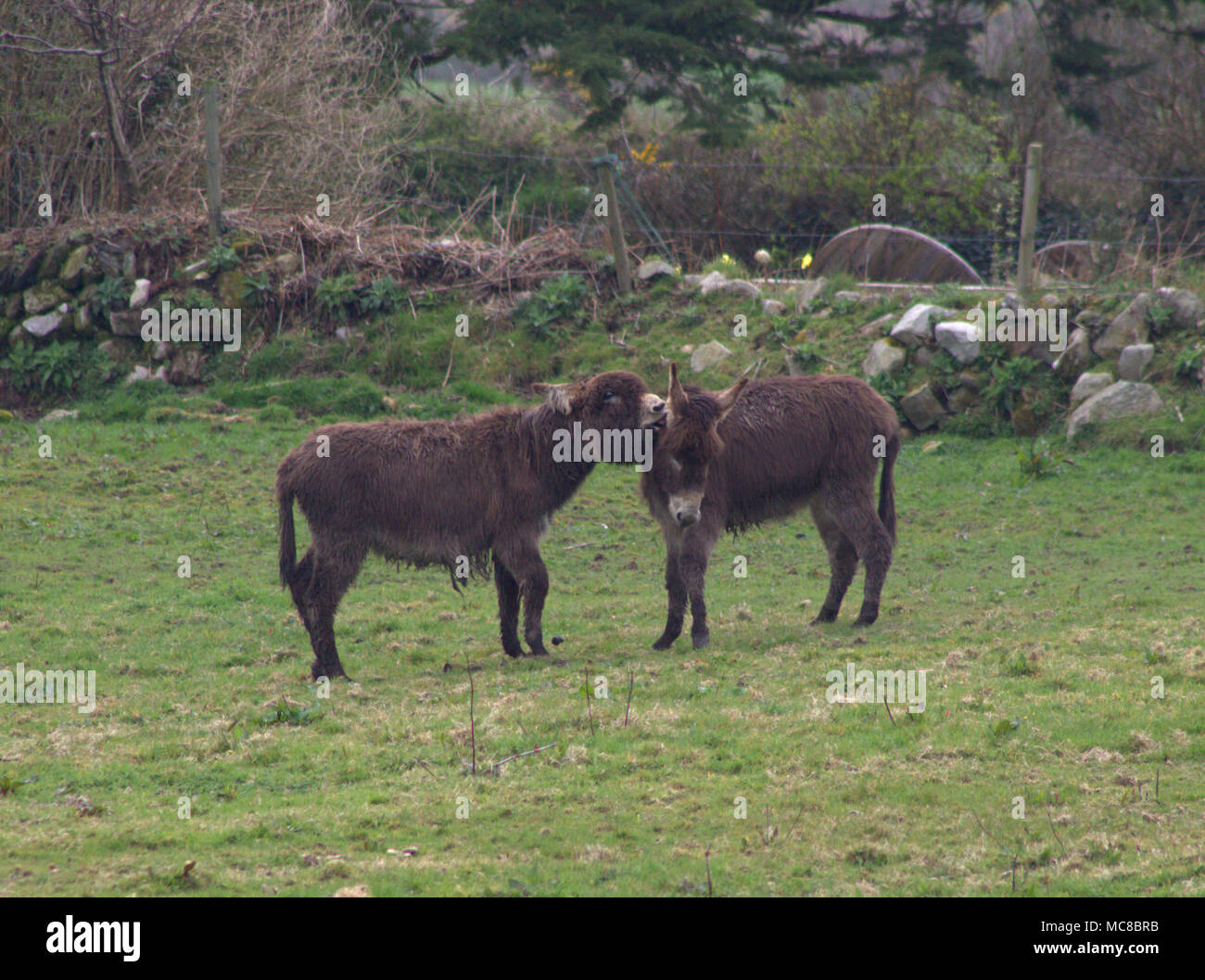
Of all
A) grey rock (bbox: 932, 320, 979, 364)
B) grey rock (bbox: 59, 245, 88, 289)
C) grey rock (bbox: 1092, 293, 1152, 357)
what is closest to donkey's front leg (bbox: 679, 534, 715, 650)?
grey rock (bbox: 932, 320, 979, 364)

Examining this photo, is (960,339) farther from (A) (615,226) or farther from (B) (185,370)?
(B) (185,370)

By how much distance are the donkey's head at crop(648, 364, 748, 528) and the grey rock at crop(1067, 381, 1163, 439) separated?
6356mm

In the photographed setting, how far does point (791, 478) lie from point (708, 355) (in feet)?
20.0

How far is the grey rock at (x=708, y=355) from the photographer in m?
14.3

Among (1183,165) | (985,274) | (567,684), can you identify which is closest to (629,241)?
(985,274)

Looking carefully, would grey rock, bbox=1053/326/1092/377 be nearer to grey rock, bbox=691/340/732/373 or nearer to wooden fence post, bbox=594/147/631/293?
grey rock, bbox=691/340/732/373

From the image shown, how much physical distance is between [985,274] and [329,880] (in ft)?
52.7

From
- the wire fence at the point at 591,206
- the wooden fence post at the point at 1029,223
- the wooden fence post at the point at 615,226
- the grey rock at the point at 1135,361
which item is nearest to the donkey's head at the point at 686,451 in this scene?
the grey rock at the point at 1135,361

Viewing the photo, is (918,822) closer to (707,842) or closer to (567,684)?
(707,842)

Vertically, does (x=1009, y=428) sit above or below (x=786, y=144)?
below

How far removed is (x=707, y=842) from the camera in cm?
487

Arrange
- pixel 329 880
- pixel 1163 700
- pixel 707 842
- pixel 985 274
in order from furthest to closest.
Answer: pixel 985 274
pixel 1163 700
pixel 707 842
pixel 329 880

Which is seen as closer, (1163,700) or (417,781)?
(417,781)

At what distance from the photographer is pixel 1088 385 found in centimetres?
1303
